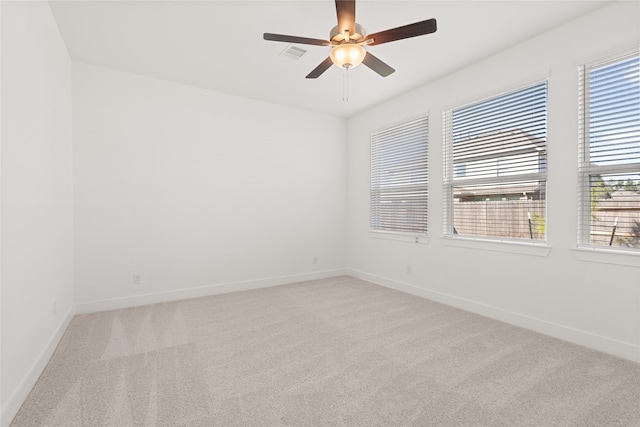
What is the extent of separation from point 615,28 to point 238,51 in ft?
11.1

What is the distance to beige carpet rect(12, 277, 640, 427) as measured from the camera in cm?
174

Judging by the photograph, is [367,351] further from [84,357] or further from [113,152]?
[113,152]

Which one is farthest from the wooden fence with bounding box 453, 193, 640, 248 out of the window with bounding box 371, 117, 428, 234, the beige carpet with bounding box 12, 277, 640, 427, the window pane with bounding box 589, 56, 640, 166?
the beige carpet with bounding box 12, 277, 640, 427

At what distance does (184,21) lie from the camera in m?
2.67

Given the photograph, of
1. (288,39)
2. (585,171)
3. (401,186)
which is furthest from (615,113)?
(288,39)

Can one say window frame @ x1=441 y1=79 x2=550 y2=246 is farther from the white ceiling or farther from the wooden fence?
the white ceiling

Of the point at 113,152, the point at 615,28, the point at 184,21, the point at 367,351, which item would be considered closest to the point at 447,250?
the point at 367,351

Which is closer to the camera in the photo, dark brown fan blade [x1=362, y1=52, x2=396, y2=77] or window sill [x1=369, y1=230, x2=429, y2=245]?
dark brown fan blade [x1=362, y1=52, x2=396, y2=77]

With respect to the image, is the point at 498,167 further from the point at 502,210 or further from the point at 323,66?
the point at 323,66

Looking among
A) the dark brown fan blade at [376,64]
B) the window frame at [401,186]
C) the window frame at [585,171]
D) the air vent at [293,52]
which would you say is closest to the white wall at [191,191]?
the window frame at [401,186]

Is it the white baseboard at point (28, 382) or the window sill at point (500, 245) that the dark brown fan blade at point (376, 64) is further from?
the white baseboard at point (28, 382)

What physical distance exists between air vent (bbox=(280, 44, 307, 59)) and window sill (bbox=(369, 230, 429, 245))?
277 cm

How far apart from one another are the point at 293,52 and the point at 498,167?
8.53ft

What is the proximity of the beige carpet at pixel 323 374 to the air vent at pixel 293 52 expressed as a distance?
2.89 m
